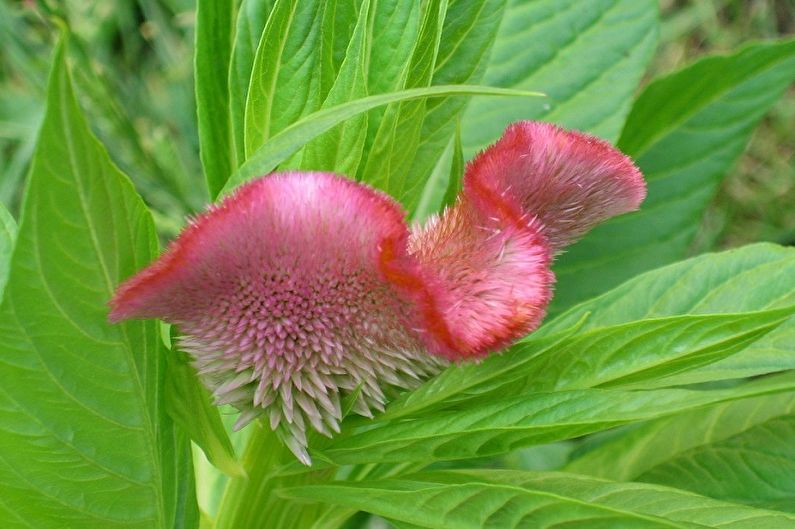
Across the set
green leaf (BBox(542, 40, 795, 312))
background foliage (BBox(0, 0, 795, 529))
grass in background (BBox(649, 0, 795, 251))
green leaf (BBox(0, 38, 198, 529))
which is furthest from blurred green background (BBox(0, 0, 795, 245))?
green leaf (BBox(0, 38, 198, 529))

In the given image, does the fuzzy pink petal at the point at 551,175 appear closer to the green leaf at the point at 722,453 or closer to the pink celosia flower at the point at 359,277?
the pink celosia flower at the point at 359,277

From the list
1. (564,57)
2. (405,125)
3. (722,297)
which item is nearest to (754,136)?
Answer: (564,57)

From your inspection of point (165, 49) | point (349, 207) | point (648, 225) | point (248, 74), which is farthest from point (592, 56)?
point (165, 49)

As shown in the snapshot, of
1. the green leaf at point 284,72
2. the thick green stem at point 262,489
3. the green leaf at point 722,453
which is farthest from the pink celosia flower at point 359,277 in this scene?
the green leaf at point 722,453

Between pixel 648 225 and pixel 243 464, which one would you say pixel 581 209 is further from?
pixel 648 225

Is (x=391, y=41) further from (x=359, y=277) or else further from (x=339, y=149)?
(x=359, y=277)
